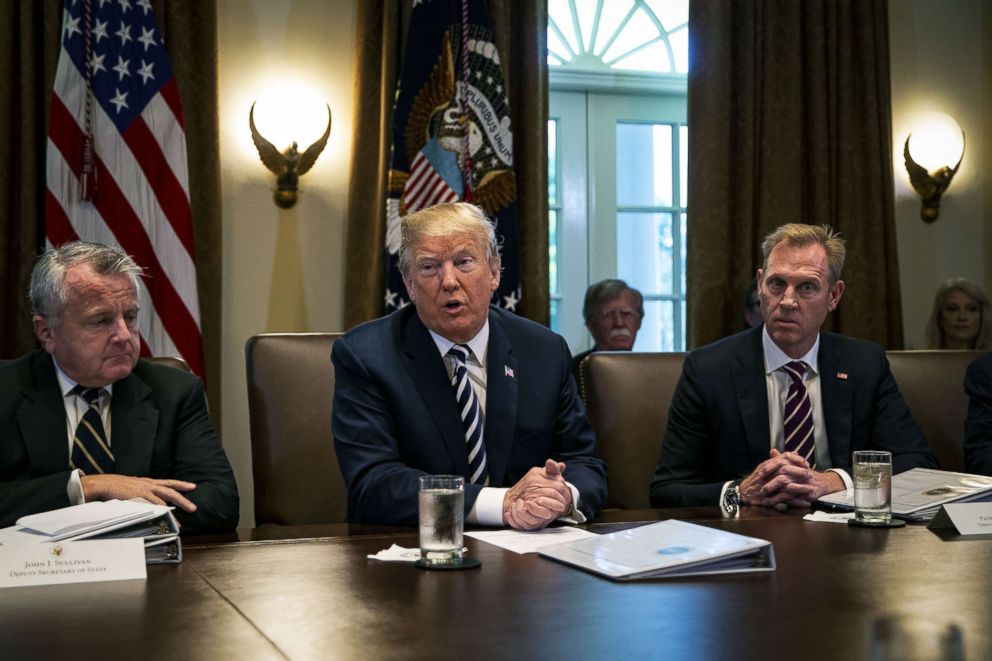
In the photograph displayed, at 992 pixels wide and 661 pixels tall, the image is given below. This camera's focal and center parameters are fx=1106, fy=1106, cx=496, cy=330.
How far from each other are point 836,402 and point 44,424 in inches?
75.5

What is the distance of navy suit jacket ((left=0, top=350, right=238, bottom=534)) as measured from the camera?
237 cm

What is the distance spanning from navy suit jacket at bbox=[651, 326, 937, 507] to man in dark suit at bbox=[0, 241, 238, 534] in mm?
1123

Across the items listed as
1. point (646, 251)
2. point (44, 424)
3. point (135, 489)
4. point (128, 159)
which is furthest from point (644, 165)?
point (135, 489)

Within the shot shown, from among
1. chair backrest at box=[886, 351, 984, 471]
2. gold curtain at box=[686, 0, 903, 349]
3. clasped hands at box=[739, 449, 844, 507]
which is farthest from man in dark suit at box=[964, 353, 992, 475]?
gold curtain at box=[686, 0, 903, 349]

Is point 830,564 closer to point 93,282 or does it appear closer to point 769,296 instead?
point 769,296

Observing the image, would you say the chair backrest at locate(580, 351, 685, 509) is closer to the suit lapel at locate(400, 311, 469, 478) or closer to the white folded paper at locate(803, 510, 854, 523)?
the suit lapel at locate(400, 311, 469, 478)

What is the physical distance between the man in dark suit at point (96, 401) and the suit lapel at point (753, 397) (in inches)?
50.9

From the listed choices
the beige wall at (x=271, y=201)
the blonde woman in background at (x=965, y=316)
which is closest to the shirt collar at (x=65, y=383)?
the beige wall at (x=271, y=201)

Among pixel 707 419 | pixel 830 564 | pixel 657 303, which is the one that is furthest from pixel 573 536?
pixel 657 303

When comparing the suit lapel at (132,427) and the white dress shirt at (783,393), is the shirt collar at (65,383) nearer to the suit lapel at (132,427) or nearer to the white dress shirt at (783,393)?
the suit lapel at (132,427)

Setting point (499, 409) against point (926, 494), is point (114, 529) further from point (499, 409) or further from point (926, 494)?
point (926, 494)

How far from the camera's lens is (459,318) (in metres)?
2.51

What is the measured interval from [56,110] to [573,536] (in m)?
2.91

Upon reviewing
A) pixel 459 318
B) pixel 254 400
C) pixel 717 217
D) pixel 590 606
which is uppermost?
pixel 717 217
